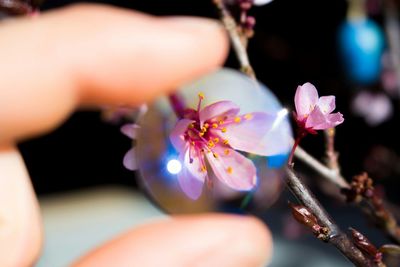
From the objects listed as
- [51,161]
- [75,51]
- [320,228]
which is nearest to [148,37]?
[75,51]

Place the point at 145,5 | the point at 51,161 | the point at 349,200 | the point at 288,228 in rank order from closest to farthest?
1. the point at 349,200
2. the point at 145,5
3. the point at 288,228
4. the point at 51,161

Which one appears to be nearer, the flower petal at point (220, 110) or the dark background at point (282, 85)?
the flower petal at point (220, 110)

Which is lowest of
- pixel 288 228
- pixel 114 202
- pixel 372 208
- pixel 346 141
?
pixel 114 202

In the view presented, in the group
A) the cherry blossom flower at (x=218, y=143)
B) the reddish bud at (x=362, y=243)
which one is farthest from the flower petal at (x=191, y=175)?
the reddish bud at (x=362, y=243)

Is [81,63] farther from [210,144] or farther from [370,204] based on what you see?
[370,204]

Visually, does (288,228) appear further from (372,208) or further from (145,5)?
(372,208)

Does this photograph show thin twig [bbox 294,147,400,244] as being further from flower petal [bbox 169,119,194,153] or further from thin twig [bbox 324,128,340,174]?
flower petal [bbox 169,119,194,153]

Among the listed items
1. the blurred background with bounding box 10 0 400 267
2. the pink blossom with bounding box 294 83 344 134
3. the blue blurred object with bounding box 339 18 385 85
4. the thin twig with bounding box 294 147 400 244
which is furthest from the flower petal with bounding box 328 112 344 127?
the blue blurred object with bounding box 339 18 385 85

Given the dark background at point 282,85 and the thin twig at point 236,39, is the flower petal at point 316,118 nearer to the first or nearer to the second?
the thin twig at point 236,39
